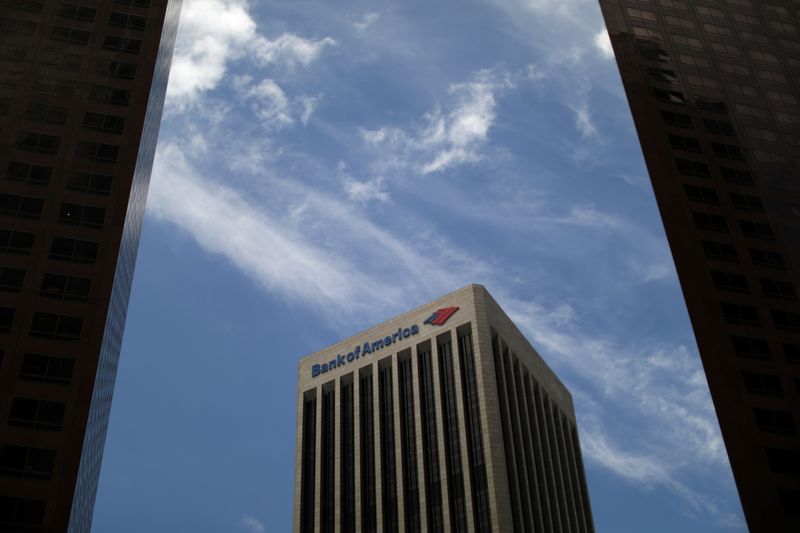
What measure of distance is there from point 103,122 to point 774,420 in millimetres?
77050

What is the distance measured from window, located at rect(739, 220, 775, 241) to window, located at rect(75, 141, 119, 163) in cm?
7051

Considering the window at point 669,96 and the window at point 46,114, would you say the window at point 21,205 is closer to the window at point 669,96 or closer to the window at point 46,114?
the window at point 46,114

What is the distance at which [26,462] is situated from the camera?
72.0m

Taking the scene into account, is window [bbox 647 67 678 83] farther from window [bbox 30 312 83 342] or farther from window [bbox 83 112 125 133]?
window [bbox 30 312 83 342]

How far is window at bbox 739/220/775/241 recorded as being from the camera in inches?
3642

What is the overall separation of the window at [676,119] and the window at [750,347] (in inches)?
1209

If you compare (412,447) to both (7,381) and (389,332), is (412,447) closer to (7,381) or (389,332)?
(389,332)

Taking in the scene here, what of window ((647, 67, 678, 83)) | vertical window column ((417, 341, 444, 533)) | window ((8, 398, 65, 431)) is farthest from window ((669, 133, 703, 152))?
window ((8, 398, 65, 431))

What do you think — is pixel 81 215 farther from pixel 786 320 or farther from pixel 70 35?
pixel 786 320

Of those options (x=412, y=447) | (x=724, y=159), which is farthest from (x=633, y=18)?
(x=412, y=447)

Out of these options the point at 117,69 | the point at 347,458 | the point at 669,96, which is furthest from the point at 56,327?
the point at 669,96

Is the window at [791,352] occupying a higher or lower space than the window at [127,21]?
lower

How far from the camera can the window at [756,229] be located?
303 feet

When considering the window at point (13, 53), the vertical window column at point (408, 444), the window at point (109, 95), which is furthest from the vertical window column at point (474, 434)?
the window at point (13, 53)
